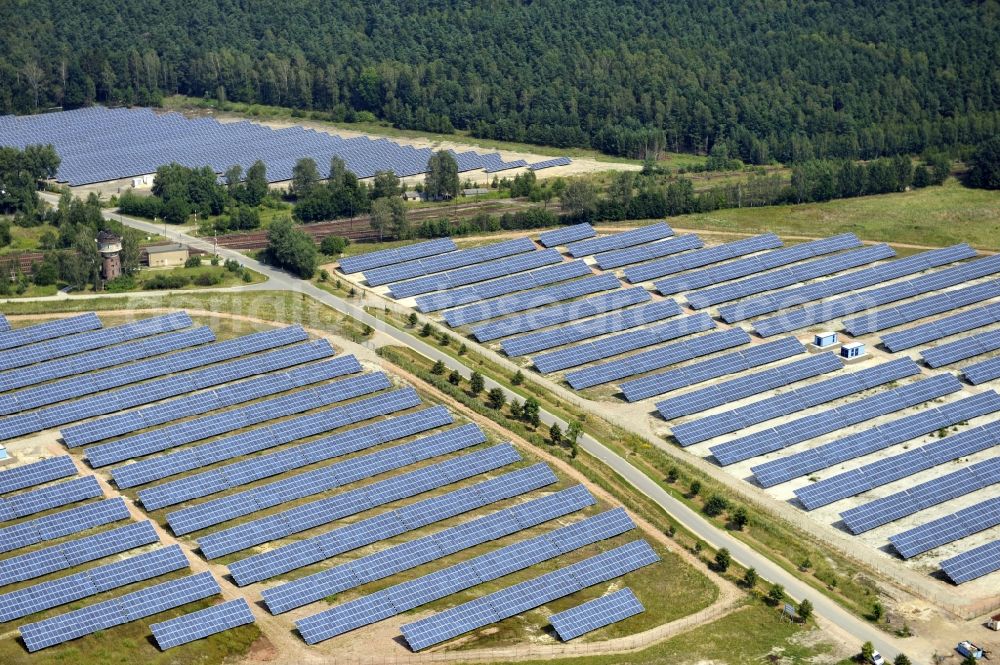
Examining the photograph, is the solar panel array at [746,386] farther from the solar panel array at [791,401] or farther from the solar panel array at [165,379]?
the solar panel array at [165,379]

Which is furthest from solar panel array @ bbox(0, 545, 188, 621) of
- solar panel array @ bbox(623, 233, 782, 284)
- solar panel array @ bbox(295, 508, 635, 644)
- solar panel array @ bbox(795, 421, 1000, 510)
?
solar panel array @ bbox(623, 233, 782, 284)

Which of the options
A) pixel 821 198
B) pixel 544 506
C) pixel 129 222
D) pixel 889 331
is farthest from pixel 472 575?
pixel 821 198

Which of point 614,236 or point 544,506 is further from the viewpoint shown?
point 614,236

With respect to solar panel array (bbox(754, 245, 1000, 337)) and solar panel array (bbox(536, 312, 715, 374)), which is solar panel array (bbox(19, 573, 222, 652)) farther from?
solar panel array (bbox(754, 245, 1000, 337))

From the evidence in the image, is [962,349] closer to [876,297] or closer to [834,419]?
[876,297]

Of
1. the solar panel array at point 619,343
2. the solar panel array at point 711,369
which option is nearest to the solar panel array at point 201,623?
the solar panel array at point 711,369

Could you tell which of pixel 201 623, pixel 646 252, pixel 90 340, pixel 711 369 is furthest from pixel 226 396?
pixel 646 252

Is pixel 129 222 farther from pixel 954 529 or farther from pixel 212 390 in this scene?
pixel 954 529
